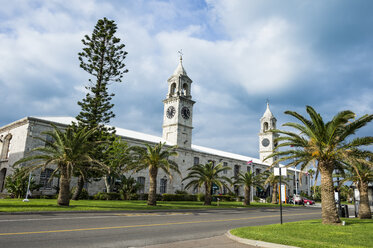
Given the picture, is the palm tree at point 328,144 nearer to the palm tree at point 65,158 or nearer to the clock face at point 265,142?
the palm tree at point 65,158

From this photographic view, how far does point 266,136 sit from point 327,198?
60.8m

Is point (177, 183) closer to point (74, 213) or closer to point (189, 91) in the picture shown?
point (189, 91)

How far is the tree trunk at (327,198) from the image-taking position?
13617mm

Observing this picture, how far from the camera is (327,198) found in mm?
14141

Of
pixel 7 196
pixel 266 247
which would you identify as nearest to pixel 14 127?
pixel 7 196

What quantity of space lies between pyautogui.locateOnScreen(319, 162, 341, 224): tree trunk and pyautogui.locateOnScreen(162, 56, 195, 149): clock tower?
111ft

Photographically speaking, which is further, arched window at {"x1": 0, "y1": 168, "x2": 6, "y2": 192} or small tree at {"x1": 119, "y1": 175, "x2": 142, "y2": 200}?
arched window at {"x1": 0, "y1": 168, "x2": 6, "y2": 192}

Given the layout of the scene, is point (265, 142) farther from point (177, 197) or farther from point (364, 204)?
point (364, 204)

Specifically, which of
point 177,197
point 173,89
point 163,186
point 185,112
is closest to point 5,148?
point 163,186

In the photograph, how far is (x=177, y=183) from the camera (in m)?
44.6

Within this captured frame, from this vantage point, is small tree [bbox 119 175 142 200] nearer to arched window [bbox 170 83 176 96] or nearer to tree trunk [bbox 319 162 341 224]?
tree trunk [bbox 319 162 341 224]

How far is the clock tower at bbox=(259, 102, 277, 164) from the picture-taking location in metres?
72.1

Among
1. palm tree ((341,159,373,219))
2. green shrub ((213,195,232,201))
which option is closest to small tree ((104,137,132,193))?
green shrub ((213,195,232,201))

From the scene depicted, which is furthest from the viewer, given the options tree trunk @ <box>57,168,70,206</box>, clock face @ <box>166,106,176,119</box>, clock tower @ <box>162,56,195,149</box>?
clock face @ <box>166,106,176,119</box>
